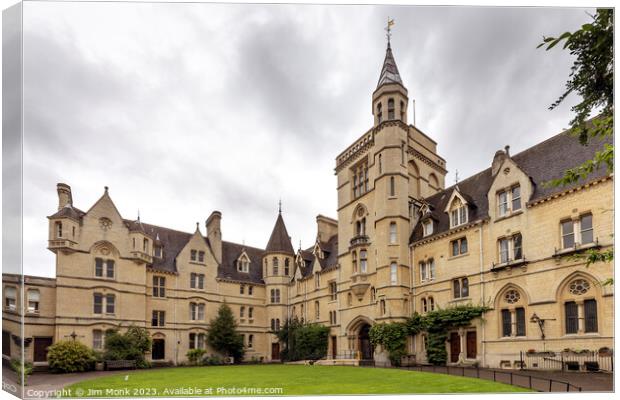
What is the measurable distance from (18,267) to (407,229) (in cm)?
1890

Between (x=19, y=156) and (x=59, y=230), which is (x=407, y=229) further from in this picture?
(x=19, y=156)

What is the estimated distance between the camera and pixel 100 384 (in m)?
12.5

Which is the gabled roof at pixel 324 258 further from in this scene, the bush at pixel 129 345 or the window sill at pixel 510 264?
the bush at pixel 129 345

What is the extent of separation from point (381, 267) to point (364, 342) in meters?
5.46

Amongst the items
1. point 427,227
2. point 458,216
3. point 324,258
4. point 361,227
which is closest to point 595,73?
point 458,216

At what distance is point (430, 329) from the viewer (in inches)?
A: 880

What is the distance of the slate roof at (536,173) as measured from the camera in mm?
18250

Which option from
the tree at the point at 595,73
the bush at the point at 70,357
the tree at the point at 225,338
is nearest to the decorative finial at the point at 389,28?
the tree at the point at 595,73

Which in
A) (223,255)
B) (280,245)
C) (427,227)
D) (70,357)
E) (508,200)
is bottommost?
(70,357)

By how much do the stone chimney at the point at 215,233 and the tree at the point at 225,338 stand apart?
3376mm

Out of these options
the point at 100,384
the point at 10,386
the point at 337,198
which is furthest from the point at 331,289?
the point at 10,386

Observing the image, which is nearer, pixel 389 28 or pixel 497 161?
pixel 389 28

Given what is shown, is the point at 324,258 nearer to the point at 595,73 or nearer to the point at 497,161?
the point at 497,161

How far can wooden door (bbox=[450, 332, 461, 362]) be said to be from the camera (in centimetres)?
2159
